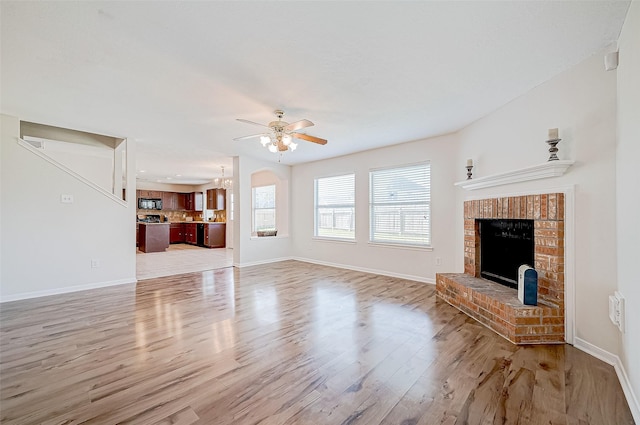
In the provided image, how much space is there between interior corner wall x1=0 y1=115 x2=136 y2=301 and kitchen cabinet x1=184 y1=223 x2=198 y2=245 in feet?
21.0

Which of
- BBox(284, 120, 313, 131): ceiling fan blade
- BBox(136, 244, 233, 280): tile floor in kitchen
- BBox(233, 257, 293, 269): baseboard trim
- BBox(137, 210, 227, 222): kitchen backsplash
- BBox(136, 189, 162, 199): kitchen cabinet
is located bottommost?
BBox(136, 244, 233, 280): tile floor in kitchen

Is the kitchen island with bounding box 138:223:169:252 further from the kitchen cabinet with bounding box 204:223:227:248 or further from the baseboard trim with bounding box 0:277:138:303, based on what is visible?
the baseboard trim with bounding box 0:277:138:303

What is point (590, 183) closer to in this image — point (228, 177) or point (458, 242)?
point (458, 242)

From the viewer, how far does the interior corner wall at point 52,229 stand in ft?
12.4

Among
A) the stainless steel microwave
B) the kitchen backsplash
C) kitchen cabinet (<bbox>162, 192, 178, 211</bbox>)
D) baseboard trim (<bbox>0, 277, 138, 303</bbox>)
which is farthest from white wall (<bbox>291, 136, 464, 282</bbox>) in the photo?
kitchen cabinet (<bbox>162, 192, 178, 211</bbox>)

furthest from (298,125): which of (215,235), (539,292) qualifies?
(215,235)

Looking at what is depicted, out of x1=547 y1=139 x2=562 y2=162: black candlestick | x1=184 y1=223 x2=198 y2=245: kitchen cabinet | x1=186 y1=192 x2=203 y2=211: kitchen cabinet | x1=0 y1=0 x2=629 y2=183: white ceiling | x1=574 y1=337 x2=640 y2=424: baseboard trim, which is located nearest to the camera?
x1=574 y1=337 x2=640 y2=424: baseboard trim

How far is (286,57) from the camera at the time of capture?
231 cm

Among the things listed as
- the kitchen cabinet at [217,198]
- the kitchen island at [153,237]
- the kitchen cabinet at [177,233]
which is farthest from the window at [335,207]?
the kitchen cabinet at [177,233]

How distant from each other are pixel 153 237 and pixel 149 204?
3.08 meters

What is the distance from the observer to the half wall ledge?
2508 millimetres

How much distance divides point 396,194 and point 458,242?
4.68ft

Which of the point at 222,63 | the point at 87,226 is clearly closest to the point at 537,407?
the point at 222,63

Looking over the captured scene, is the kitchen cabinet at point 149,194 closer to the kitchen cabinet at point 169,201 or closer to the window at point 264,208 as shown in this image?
the kitchen cabinet at point 169,201
